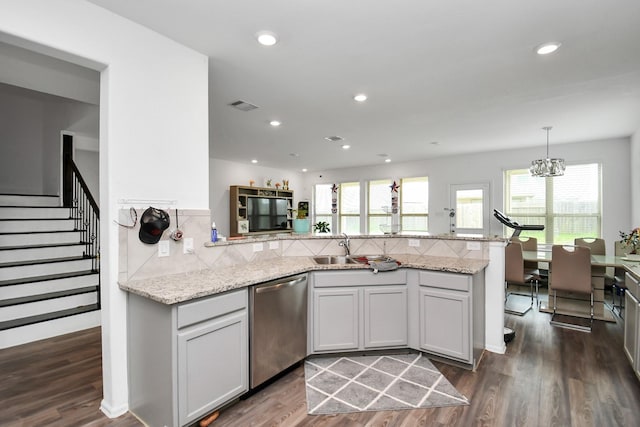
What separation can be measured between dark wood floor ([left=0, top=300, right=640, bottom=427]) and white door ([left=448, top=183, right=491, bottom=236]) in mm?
3711

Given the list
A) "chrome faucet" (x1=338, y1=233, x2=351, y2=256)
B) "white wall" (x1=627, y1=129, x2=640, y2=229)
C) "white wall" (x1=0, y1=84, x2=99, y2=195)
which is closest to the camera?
"chrome faucet" (x1=338, y1=233, x2=351, y2=256)

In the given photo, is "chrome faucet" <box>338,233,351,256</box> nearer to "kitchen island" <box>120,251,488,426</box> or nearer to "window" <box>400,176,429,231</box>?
"kitchen island" <box>120,251,488,426</box>

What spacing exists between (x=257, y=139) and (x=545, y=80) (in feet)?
13.2

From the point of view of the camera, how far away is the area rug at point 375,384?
221 centimetres

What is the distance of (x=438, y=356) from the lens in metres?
2.84

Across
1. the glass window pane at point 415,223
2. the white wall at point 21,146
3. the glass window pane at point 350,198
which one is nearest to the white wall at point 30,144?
the white wall at point 21,146

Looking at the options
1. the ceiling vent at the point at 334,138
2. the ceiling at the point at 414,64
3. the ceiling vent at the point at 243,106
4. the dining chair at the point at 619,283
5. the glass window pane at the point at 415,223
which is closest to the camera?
the ceiling at the point at 414,64

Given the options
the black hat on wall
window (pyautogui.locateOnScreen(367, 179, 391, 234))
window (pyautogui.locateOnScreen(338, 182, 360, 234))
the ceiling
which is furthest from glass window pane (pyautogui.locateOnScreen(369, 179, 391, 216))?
the black hat on wall

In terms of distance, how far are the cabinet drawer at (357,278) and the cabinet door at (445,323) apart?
0.79ft

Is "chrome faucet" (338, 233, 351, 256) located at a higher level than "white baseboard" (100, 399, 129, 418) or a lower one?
higher

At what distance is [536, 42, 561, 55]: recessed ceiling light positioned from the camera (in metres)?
2.38

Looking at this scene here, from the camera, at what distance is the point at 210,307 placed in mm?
1950

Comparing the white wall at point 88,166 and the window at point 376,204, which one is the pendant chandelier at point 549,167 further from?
the white wall at point 88,166

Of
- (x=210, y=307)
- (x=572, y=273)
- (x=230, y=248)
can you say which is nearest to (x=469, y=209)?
(x=572, y=273)
